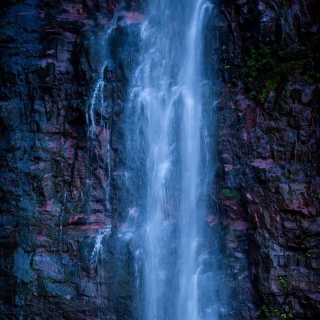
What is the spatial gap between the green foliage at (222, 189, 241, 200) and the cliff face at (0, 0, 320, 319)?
25 millimetres

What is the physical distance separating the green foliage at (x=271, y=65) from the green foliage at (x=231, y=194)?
239 cm

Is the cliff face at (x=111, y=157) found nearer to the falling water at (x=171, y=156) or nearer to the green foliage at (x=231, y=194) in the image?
the green foliage at (x=231, y=194)

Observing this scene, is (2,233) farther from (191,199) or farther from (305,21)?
(305,21)

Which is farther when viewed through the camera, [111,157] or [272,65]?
[111,157]

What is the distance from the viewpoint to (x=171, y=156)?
8734 millimetres

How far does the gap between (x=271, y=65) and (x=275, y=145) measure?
1998mm

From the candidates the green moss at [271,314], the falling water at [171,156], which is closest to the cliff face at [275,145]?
the green moss at [271,314]

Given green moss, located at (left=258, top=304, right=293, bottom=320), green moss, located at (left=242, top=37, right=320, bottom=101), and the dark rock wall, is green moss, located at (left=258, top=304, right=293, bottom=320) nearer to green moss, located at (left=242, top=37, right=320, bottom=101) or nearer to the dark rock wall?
the dark rock wall

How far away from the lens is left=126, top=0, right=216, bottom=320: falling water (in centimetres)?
815

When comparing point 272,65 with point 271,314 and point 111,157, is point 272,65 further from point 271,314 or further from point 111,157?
point 271,314

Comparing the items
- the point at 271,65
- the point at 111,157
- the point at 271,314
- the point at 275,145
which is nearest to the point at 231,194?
the point at 275,145

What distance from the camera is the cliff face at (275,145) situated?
7551 millimetres

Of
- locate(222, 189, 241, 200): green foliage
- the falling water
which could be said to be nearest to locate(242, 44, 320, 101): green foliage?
the falling water

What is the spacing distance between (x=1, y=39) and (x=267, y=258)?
870cm
